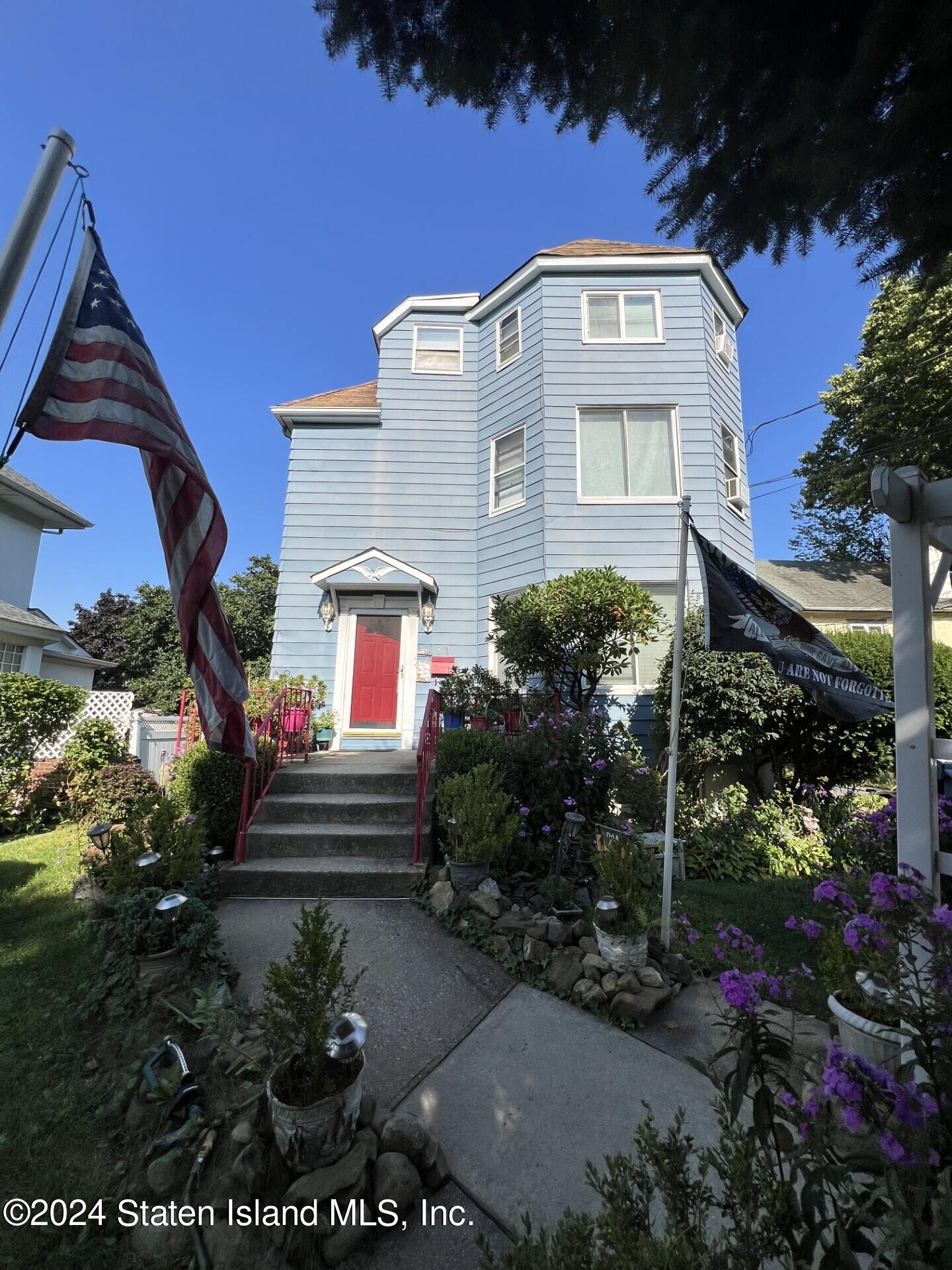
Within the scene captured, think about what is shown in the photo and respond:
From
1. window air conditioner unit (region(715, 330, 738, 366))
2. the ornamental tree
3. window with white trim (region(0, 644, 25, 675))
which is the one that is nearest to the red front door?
the ornamental tree

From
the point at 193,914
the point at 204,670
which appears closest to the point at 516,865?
the point at 193,914

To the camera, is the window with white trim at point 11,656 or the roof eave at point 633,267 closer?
the roof eave at point 633,267

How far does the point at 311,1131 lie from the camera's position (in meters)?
1.94

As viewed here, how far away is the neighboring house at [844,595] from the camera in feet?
46.0

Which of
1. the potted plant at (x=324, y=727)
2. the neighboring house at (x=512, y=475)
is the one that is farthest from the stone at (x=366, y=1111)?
the neighboring house at (x=512, y=475)

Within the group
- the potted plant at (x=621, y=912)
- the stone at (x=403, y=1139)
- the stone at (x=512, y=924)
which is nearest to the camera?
the stone at (x=403, y=1139)

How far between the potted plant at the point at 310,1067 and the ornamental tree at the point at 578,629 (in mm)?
5222

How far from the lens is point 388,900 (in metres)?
4.42

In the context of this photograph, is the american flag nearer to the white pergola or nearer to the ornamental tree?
the white pergola

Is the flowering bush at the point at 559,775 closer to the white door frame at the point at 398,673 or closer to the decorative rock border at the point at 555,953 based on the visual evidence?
the decorative rock border at the point at 555,953

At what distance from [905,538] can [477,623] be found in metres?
7.37

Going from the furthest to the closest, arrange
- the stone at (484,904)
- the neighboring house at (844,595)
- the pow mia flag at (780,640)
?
the neighboring house at (844,595) → the stone at (484,904) → the pow mia flag at (780,640)

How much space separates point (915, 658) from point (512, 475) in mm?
8134

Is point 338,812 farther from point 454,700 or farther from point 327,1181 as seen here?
point 327,1181
